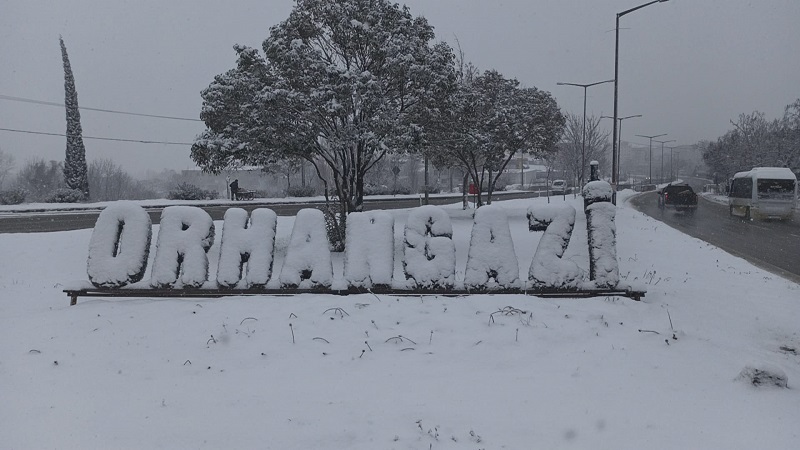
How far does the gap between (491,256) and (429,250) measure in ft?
3.19

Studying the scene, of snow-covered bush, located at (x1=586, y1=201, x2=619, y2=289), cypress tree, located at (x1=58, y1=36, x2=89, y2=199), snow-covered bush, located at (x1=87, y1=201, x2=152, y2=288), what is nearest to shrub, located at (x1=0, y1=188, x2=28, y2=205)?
cypress tree, located at (x1=58, y1=36, x2=89, y2=199)

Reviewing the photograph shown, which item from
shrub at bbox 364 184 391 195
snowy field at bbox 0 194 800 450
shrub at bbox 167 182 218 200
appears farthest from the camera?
shrub at bbox 364 184 391 195

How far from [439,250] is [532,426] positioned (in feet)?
13.4

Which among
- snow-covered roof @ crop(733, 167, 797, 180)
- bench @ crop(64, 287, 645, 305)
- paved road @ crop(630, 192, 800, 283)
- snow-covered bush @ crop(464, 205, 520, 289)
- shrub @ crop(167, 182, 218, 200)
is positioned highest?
snow-covered roof @ crop(733, 167, 797, 180)

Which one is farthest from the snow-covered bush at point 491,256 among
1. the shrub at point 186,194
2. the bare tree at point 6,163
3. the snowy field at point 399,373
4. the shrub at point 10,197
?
the bare tree at point 6,163

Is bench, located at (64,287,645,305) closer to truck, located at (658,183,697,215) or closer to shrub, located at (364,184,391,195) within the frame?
truck, located at (658,183,697,215)

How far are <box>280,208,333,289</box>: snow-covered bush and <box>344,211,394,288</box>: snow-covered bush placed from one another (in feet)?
1.14

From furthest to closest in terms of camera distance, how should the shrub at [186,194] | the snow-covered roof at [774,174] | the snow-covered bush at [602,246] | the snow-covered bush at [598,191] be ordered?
the shrub at [186,194]
the snow-covered roof at [774,174]
the snow-covered bush at [598,191]
the snow-covered bush at [602,246]

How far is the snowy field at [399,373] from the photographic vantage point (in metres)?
3.90

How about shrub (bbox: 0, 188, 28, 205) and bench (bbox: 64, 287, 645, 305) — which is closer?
bench (bbox: 64, 287, 645, 305)

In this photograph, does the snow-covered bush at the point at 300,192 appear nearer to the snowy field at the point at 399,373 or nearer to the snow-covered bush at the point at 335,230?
the snow-covered bush at the point at 335,230

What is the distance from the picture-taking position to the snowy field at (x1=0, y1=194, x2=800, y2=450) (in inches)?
154

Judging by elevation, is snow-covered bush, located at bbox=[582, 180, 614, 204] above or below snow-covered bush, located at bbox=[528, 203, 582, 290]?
above

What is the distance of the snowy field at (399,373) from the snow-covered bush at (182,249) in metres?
0.39
